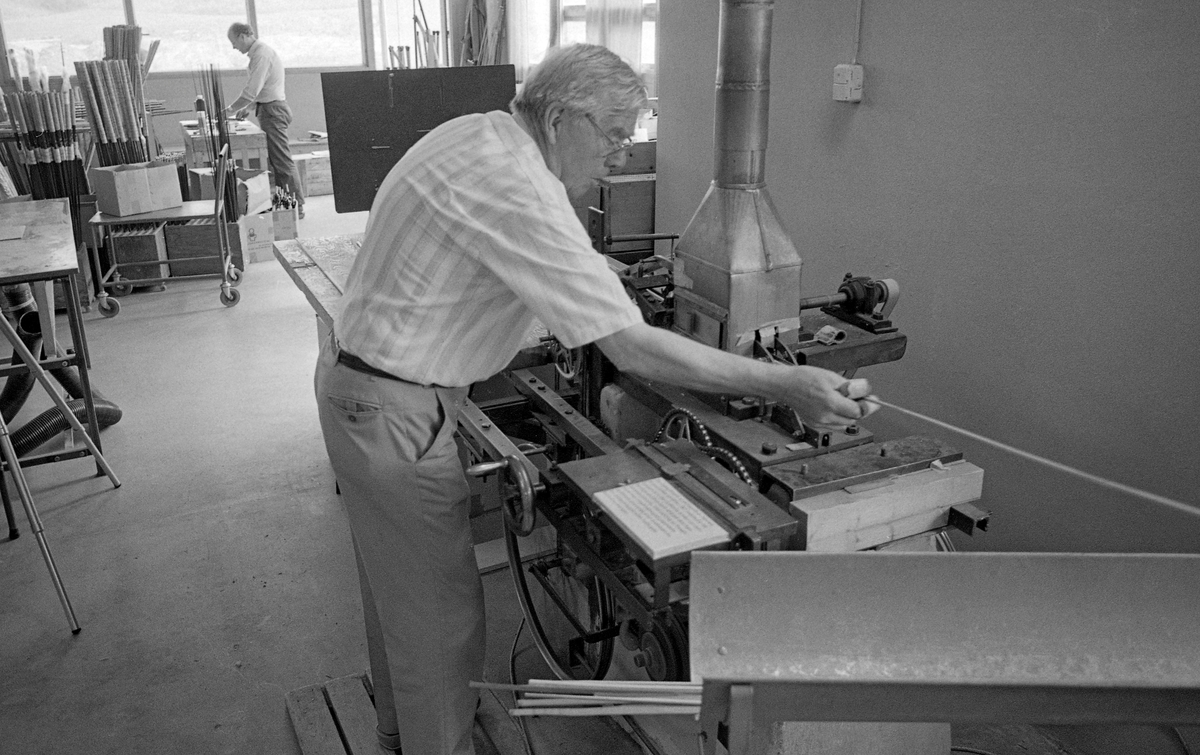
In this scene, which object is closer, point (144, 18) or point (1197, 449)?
point (1197, 449)

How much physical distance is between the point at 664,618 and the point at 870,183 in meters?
1.72

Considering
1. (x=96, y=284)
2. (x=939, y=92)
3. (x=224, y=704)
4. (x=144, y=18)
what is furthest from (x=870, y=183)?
(x=144, y=18)

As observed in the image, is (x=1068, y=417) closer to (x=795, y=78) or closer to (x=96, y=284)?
(x=795, y=78)

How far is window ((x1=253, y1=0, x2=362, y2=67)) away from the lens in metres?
9.03

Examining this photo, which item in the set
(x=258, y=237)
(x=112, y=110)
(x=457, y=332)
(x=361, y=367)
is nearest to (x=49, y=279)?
(x=361, y=367)

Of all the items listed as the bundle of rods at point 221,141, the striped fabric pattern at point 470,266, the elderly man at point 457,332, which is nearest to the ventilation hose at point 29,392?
the bundle of rods at point 221,141

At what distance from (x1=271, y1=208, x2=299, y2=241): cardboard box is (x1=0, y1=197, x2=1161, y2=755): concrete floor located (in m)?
2.06

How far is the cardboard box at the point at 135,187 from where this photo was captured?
16.3ft

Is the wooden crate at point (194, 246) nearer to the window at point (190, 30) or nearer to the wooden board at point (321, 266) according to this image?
the wooden board at point (321, 266)

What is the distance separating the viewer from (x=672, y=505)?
4.34ft

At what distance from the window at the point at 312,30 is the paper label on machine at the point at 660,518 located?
346 inches

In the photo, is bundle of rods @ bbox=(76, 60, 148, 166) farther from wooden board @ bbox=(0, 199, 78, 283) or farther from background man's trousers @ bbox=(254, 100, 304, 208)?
background man's trousers @ bbox=(254, 100, 304, 208)

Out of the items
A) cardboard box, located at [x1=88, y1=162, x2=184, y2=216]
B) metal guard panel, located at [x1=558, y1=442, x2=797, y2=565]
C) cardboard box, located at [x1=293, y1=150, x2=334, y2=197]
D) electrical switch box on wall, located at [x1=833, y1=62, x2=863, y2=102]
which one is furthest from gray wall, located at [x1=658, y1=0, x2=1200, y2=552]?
cardboard box, located at [x1=293, y1=150, x2=334, y2=197]

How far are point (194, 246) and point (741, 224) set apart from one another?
4.60 m
